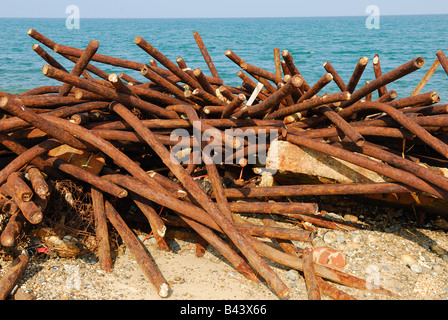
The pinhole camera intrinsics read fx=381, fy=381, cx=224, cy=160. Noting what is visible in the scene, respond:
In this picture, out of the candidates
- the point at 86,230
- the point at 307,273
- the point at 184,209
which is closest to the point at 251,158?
the point at 184,209

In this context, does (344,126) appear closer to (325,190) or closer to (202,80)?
(325,190)

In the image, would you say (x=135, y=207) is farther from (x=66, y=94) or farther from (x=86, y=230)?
(x=66, y=94)

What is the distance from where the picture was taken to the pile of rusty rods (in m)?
2.83

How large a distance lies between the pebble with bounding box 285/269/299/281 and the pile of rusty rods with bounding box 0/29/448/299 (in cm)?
13

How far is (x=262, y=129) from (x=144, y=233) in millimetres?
1489

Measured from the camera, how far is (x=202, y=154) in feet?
10.4

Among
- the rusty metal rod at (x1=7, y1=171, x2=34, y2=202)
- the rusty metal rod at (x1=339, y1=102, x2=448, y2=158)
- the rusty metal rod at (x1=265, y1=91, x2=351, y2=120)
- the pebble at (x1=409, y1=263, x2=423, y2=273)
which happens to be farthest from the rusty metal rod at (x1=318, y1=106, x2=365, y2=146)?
the rusty metal rod at (x1=7, y1=171, x2=34, y2=202)

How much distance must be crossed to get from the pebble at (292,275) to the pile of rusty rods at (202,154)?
0.44ft

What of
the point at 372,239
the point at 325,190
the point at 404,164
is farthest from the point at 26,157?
the point at 372,239

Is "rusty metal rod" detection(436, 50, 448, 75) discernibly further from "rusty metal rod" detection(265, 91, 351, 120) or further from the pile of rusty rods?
"rusty metal rod" detection(265, 91, 351, 120)
